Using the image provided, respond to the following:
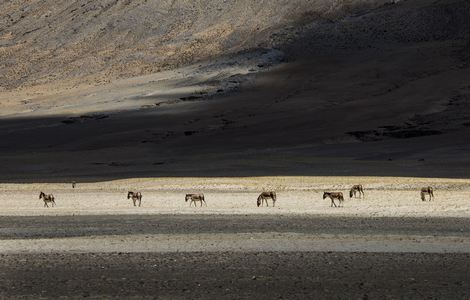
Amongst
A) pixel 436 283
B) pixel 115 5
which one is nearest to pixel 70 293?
pixel 436 283

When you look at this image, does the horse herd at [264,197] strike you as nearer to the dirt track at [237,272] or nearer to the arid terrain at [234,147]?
the arid terrain at [234,147]

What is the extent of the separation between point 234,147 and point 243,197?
3892 cm

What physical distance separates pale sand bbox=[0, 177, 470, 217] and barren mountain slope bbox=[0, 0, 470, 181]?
6.48 meters

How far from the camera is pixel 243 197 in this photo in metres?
35.9

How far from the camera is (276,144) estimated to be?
75500 millimetres

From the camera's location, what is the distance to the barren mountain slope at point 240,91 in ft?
205

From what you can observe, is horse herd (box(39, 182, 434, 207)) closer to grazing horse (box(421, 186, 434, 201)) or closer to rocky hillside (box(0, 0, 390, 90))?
grazing horse (box(421, 186, 434, 201))

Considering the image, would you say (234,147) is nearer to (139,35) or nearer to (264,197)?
(264,197)

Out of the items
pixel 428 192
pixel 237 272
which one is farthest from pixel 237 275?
pixel 428 192

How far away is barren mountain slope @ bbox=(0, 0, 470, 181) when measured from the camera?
62.5 m

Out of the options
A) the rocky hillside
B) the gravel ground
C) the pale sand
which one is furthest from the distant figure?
the rocky hillside

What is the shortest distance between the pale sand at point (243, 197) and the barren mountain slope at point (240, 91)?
6.48 metres

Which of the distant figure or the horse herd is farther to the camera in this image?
the distant figure

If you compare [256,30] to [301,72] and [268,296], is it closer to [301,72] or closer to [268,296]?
[301,72]
